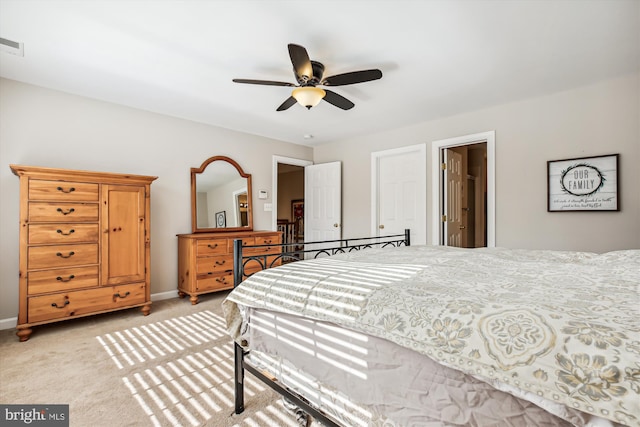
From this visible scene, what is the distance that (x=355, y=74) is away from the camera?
7.72 ft

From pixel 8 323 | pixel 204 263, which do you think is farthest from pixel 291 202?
pixel 8 323

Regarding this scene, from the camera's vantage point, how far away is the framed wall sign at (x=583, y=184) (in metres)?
2.96

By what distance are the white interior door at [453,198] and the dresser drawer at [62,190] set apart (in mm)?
4052

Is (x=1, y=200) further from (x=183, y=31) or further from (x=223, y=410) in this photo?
(x=223, y=410)

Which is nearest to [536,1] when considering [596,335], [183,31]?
[596,335]

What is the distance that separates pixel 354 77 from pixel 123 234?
8.85 ft

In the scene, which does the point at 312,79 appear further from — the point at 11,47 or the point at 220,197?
the point at 220,197

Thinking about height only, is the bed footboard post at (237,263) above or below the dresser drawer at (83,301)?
above

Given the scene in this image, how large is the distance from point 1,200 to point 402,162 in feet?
14.9

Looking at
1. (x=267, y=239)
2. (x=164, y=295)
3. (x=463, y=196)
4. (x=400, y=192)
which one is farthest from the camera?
(x=463, y=196)

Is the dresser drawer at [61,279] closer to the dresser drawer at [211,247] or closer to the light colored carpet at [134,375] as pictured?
the light colored carpet at [134,375]

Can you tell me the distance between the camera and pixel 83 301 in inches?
113

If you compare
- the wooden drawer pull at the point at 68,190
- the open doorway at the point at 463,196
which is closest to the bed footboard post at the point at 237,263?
the wooden drawer pull at the point at 68,190

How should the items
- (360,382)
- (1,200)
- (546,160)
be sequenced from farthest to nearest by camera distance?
1. (546,160)
2. (1,200)
3. (360,382)
